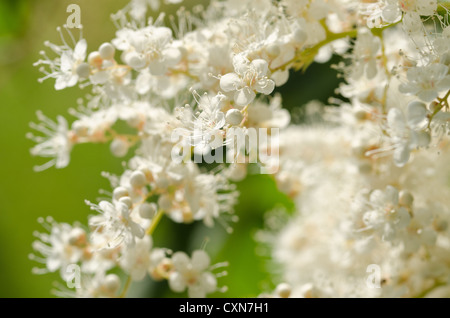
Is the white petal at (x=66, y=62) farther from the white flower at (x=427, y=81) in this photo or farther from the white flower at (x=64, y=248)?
the white flower at (x=427, y=81)

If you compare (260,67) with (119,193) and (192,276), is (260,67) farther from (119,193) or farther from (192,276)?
(192,276)

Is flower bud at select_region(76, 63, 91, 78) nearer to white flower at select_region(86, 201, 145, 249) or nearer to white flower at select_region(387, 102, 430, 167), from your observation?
white flower at select_region(86, 201, 145, 249)

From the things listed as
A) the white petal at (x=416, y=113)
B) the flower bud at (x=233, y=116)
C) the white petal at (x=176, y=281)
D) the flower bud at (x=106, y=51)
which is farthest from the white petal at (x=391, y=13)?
the white petal at (x=176, y=281)

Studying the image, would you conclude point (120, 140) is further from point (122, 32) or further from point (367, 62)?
point (367, 62)

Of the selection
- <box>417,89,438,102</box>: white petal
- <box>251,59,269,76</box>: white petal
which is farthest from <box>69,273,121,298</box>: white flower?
<box>417,89,438,102</box>: white petal
